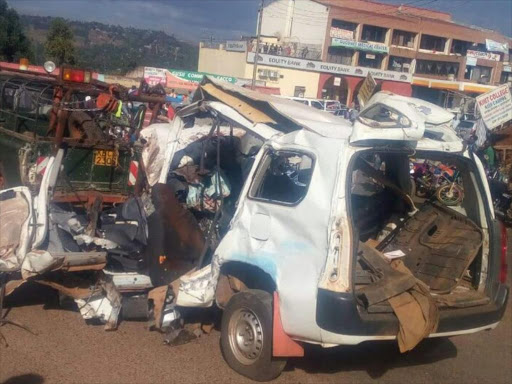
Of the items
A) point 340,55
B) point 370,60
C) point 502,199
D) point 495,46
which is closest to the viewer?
point 502,199

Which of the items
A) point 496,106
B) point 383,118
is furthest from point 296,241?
point 496,106

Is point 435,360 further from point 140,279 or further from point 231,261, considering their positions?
point 140,279

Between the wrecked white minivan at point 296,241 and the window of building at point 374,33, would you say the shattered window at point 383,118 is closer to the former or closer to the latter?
the wrecked white minivan at point 296,241

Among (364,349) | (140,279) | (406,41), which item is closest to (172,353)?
(140,279)

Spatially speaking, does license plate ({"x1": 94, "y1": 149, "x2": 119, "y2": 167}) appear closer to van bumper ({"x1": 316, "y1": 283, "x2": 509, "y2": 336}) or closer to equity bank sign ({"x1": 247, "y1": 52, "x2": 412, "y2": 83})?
van bumper ({"x1": 316, "y1": 283, "x2": 509, "y2": 336})

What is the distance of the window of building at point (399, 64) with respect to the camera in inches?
2495

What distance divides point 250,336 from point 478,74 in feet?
232

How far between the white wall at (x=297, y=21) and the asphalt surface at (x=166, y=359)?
54.7 metres

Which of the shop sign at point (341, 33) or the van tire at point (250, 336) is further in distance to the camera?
the shop sign at point (341, 33)

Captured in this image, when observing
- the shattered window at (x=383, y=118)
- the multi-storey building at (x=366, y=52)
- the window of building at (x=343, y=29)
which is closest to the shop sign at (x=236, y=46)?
the multi-storey building at (x=366, y=52)

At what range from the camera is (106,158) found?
7059 mm

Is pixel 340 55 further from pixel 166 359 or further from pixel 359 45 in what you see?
pixel 166 359

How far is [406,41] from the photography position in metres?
64.6

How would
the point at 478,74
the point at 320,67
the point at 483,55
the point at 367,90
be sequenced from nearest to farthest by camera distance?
1. the point at 367,90
2. the point at 320,67
3. the point at 483,55
4. the point at 478,74
